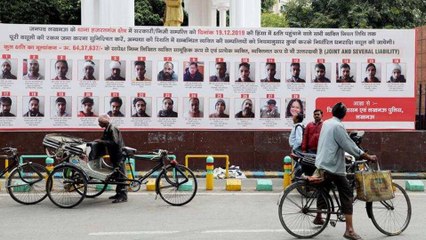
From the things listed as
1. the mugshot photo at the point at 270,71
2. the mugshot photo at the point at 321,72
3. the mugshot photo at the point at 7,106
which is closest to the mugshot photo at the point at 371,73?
the mugshot photo at the point at 321,72

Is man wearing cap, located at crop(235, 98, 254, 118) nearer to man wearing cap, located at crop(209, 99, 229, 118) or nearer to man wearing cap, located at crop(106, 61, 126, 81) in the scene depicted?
man wearing cap, located at crop(209, 99, 229, 118)

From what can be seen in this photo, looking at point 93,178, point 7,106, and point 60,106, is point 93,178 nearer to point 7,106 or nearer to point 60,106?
point 60,106

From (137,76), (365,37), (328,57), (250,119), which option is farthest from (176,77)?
(365,37)

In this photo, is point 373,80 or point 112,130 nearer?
point 112,130

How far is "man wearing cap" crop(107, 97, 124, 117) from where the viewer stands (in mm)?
15078

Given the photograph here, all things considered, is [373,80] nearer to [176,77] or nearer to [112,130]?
[176,77]

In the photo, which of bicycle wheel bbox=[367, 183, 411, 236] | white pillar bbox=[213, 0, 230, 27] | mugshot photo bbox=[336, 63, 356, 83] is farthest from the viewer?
white pillar bbox=[213, 0, 230, 27]

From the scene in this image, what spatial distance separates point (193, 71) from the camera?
50.1 feet

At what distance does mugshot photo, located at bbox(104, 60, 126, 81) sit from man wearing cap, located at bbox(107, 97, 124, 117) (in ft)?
1.60

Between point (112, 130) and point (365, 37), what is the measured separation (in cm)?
715

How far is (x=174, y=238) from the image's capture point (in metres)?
8.32

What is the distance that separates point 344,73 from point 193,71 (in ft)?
11.8

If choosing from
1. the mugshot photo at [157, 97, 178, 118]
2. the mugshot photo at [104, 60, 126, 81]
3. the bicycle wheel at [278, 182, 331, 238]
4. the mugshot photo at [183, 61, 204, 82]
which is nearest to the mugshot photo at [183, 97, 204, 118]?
the mugshot photo at [157, 97, 178, 118]

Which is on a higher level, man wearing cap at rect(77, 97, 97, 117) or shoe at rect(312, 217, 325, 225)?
man wearing cap at rect(77, 97, 97, 117)
